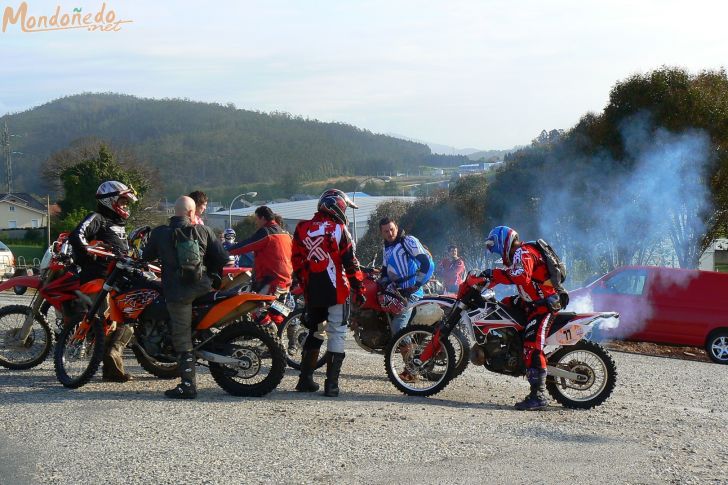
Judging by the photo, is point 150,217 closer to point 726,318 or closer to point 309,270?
point 726,318

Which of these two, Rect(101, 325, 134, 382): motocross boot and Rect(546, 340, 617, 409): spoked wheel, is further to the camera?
Rect(101, 325, 134, 382): motocross boot

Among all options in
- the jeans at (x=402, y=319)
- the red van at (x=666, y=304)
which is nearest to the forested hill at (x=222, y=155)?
the red van at (x=666, y=304)

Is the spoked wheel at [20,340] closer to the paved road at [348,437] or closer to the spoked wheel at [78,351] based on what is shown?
the paved road at [348,437]

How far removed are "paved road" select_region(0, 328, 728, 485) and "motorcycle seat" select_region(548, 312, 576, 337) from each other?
2.43 ft

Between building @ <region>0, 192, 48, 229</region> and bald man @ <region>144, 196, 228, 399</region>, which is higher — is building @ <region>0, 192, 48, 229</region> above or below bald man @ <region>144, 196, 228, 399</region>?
above

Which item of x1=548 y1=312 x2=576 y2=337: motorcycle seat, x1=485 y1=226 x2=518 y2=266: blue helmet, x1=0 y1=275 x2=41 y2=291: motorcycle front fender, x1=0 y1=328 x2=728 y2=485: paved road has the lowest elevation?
x1=0 y1=328 x2=728 y2=485: paved road

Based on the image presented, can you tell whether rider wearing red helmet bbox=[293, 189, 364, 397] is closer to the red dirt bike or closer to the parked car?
the red dirt bike

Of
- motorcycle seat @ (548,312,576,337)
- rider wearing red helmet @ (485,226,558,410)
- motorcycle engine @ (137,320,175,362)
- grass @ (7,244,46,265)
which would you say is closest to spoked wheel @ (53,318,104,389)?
motorcycle engine @ (137,320,175,362)

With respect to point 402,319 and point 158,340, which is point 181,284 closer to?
point 158,340

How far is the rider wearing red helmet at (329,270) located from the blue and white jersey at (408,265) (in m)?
1.45

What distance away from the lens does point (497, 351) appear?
8398 mm

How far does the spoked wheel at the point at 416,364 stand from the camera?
8555 millimetres

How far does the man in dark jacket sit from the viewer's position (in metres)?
8.89

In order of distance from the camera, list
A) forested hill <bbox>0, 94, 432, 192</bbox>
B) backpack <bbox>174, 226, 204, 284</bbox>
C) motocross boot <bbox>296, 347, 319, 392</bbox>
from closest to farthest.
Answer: backpack <bbox>174, 226, 204, 284</bbox> < motocross boot <bbox>296, 347, 319, 392</bbox> < forested hill <bbox>0, 94, 432, 192</bbox>
